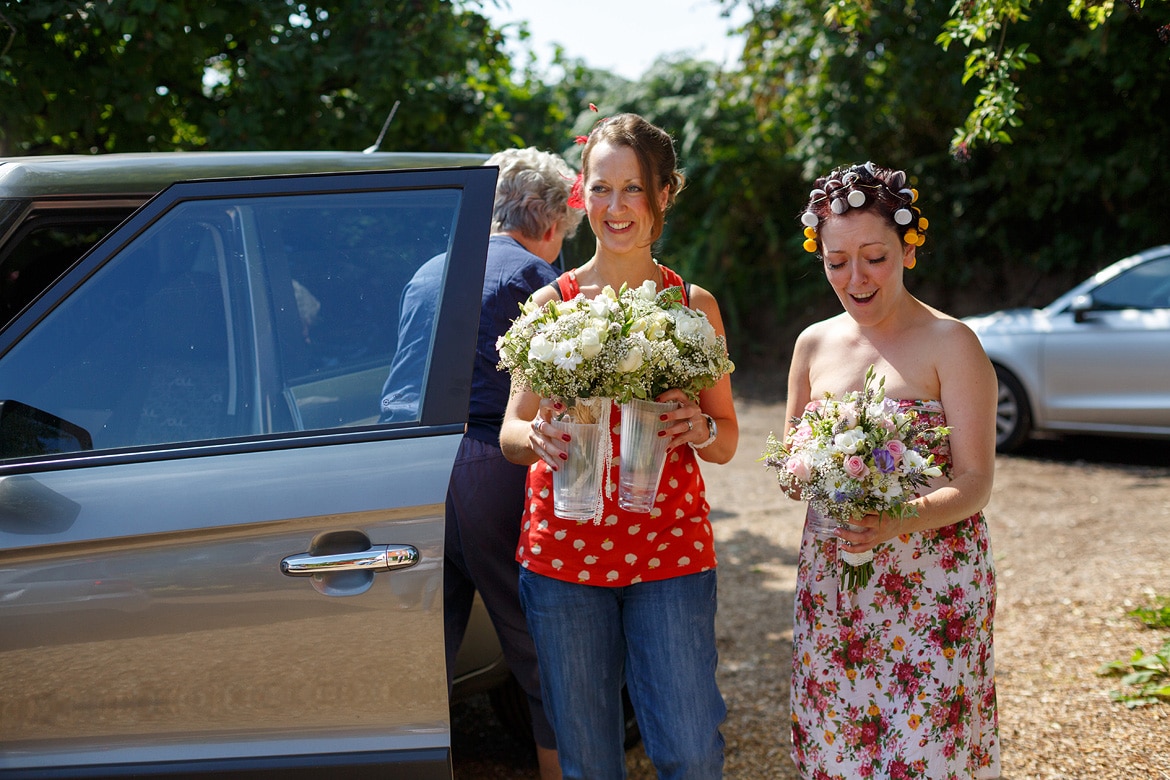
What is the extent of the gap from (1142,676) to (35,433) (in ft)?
12.8

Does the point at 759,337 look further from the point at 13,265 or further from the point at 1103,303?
the point at 13,265

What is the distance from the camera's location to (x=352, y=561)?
7.63 ft

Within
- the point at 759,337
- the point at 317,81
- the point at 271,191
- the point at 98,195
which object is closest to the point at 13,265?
the point at 98,195

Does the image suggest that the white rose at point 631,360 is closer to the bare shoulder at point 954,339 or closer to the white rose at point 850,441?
the white rose at point 850,441

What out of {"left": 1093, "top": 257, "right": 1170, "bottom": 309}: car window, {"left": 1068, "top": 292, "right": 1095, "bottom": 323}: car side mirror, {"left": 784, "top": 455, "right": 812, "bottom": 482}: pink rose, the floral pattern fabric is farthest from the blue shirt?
{"left": 1093, "top": 257, "right": 1170, "bottom": 309}: car window

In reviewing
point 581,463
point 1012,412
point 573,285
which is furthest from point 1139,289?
point 581,463

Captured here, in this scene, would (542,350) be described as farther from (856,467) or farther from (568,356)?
(856,467)

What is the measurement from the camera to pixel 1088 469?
827 cm

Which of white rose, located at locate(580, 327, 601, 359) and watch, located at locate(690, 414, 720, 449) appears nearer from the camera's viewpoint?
white rose, located at locate(580, 327, 601, 359)

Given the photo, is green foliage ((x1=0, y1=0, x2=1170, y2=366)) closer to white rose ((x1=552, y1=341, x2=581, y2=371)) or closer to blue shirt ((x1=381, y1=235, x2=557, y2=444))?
blue shirt ((x1=381, y1=235, x2=557, y2=444))

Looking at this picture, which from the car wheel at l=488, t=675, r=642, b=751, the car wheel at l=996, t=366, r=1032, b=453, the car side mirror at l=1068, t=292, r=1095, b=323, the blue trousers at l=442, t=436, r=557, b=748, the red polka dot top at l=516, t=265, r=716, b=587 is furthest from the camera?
the car wheel at l=996, t=366, r=1032, b=453

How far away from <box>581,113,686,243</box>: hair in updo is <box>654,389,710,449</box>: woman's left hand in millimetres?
460

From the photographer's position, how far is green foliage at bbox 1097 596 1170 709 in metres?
3.83

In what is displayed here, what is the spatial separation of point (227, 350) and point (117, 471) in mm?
379
